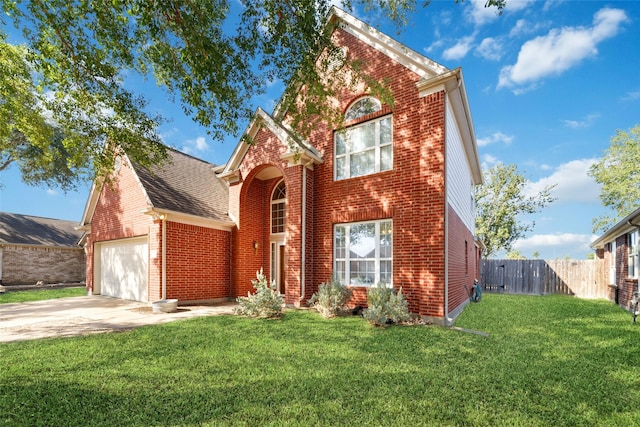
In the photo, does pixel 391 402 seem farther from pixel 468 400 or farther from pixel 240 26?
pixel 240 26

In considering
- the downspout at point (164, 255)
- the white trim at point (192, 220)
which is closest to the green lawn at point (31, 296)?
the downspout at point (164, 255)

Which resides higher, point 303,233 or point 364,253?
point 303,233

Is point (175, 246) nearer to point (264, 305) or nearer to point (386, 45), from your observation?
point (264, 305)

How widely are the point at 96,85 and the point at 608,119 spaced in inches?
1264

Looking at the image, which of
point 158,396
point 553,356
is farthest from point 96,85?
point 553,356

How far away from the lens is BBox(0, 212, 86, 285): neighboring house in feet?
63.6

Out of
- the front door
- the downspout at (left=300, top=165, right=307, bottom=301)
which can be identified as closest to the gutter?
the downspout at (left=300, top=165, right=307, bottom=301)

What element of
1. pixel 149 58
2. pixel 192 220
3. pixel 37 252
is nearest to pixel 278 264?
pixel 192 220

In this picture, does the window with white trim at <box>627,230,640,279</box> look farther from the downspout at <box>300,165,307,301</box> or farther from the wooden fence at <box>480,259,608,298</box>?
the downspout at <box>300,165,307,301</box>

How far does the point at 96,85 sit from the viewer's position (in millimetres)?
7758

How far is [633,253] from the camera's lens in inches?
422

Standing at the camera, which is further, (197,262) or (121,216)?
(121,216)

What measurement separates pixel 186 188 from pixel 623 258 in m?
17.5

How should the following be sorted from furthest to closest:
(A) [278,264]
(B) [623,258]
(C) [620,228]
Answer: (A) [278,264] → (B) [623,258] → (C) [620,228]
